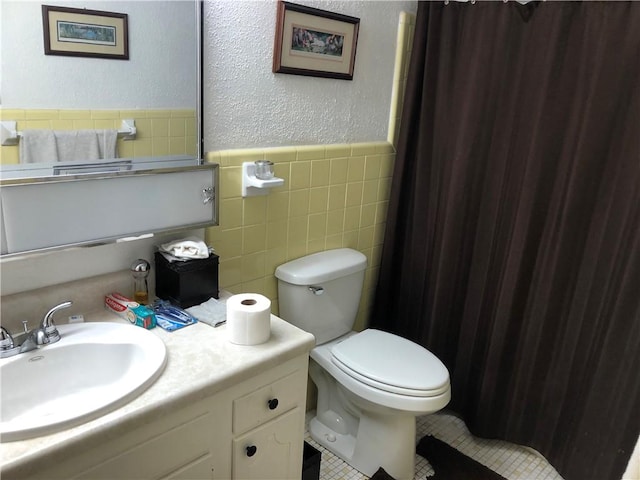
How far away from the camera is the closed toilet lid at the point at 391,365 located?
169 centimetres

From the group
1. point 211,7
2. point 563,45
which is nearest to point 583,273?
point 563,45

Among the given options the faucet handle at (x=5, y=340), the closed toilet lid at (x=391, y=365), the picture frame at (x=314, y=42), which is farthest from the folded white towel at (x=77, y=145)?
the closed toilet lid at (x=391, y=365)

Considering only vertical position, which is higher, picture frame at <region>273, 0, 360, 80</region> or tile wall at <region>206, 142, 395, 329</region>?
picture frame at <region>273, 0, 360, 80</region>

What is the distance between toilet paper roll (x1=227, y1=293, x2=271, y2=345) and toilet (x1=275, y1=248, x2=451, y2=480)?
538mm

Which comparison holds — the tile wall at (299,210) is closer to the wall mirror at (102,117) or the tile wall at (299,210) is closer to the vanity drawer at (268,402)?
the wall mirror at (102,117)

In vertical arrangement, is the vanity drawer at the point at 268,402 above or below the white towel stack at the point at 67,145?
below

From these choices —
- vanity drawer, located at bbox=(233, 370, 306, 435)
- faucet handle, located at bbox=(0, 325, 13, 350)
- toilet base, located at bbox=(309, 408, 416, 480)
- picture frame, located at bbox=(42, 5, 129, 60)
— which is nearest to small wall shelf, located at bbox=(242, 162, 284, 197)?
picture frame, located at bbox=(42, 5, 129, 60)

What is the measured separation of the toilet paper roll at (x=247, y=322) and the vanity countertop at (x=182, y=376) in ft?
0.07

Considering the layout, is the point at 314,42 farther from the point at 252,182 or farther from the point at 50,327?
the point at 50,327

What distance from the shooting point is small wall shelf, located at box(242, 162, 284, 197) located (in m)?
1.63

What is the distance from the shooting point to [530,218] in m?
1.79

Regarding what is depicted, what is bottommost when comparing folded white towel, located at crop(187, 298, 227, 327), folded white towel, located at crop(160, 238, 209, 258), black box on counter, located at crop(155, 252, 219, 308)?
folded white towel, located at crop(187, 298, 227, 327)

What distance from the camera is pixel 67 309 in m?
1.35

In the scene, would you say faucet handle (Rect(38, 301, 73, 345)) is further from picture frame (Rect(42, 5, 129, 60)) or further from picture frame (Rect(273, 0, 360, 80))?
picture frame (Rect(273, 0, 360, 80))
